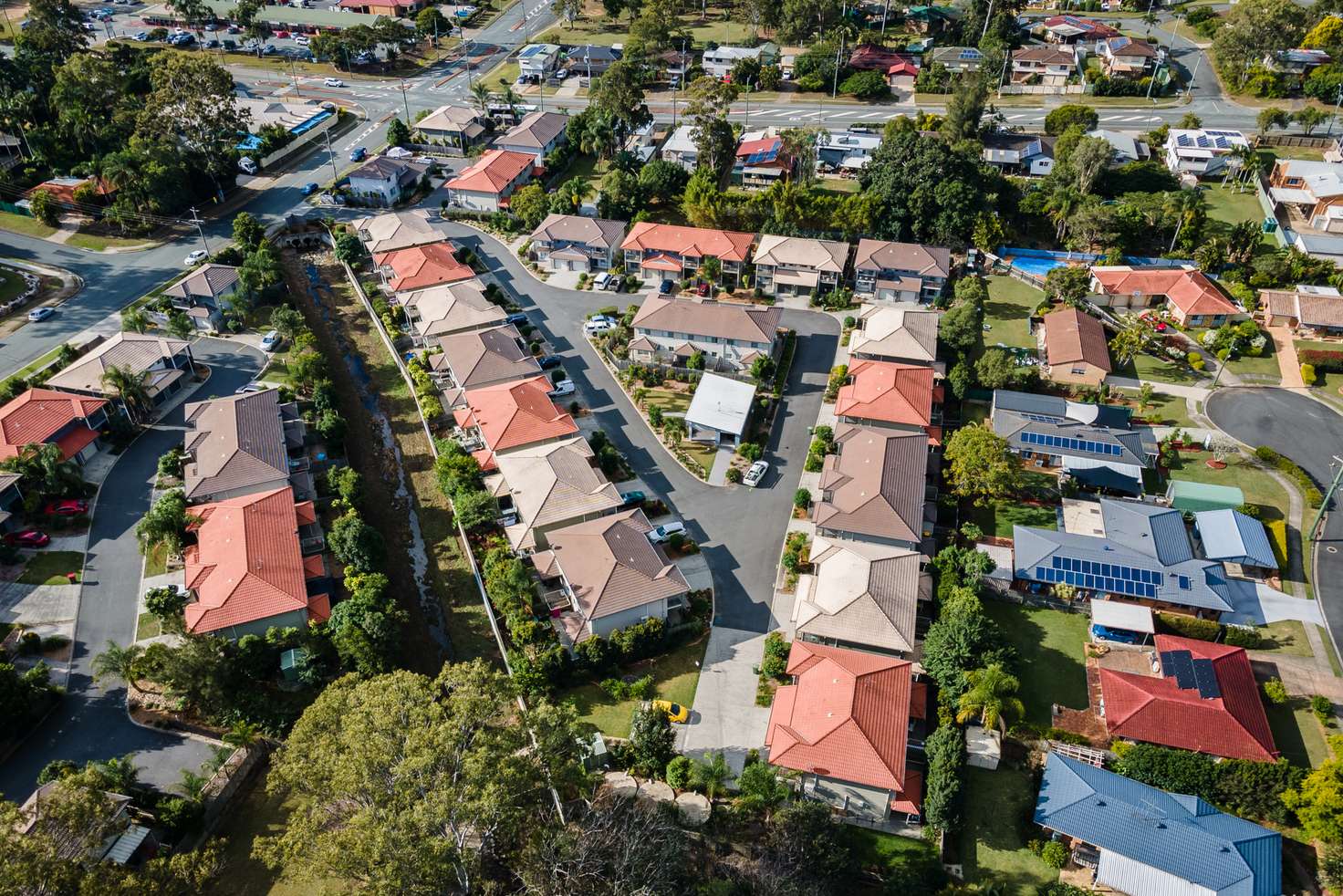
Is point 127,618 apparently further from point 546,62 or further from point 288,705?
point 546,62

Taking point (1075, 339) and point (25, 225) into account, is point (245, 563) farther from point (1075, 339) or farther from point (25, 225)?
point (25, 225)

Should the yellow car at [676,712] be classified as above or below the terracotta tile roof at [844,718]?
below

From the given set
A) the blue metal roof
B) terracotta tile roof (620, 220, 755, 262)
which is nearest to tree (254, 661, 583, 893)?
the blue metal roof

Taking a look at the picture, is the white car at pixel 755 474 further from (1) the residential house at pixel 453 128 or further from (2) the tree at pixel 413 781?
(1) the residential house at pixel 453 128

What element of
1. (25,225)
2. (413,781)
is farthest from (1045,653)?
(25,225)

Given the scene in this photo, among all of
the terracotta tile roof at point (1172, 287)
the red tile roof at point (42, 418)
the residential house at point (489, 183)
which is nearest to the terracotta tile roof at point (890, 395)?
the terracotta tile roof at point (1172, 287)

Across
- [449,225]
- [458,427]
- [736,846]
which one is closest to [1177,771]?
[736,846]
